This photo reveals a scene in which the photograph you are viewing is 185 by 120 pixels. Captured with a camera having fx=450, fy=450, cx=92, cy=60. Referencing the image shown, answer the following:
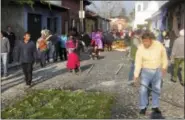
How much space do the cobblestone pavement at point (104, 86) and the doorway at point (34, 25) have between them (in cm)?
532

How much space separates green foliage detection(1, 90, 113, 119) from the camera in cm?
782

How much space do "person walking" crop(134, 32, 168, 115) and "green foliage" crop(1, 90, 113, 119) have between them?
0.80 meters

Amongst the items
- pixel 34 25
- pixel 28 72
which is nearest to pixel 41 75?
pixel 28 72

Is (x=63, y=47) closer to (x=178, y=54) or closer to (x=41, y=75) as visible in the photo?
(x=41, y=75)

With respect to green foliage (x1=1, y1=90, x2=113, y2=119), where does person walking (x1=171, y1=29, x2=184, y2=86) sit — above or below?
above

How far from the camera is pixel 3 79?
1273 centimetres

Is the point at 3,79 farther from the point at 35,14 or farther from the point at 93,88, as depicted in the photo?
the point at 35,14

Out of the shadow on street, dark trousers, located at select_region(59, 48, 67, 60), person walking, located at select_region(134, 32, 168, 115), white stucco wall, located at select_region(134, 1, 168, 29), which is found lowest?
the shadow on street

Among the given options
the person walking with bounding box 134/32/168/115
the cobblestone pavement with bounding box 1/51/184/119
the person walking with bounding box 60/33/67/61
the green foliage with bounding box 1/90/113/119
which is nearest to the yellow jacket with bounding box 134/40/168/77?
the person walking with bounding box 134/32/168/115

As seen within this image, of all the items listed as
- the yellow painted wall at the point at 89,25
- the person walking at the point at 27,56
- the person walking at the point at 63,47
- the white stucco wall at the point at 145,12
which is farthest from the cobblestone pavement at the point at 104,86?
the white stucco wall at the point at 145,12

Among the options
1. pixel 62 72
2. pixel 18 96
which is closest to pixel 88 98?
pixel 18 96

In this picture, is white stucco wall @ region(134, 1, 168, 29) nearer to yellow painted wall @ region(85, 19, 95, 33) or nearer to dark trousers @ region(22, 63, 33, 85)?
yellow painted wall @ region(85, 19, 95, 33)

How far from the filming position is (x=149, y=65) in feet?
25.5

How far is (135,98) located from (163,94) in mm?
875
